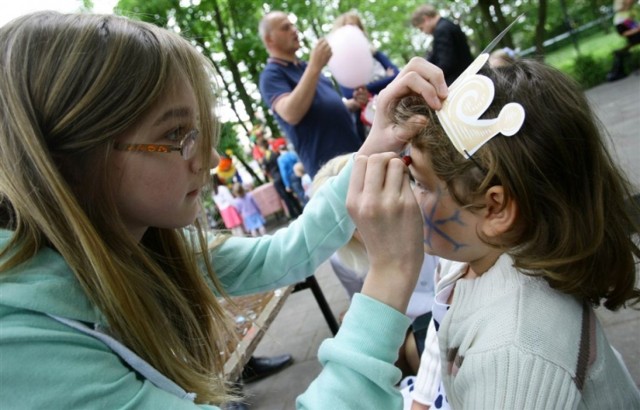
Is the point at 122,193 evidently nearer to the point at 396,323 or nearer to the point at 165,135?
the point at 165,135

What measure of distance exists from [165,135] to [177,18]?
1304cm

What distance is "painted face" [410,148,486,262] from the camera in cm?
136

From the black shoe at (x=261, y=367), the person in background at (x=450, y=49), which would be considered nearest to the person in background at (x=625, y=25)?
the person in background at (x=450, y=49)

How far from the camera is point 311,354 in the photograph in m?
3.65

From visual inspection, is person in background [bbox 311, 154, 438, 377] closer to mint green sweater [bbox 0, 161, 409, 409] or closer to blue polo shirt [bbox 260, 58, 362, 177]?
blue polo shirt [bbox 260, 58, 362, 177]

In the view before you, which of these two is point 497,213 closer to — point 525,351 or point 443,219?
point 443,219

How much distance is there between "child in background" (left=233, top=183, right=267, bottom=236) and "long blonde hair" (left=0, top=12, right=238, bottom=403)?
8.89 meters

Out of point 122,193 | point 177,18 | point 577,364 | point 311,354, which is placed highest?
point 177,18

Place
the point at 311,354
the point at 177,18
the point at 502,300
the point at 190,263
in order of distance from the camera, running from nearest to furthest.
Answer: the point at 502,300
the point at 190,263
the point at 311,354
the point at 177,18

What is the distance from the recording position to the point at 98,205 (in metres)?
1.13

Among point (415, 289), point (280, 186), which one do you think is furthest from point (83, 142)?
point (280, 186)

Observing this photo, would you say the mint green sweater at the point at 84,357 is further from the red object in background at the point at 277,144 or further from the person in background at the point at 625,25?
the person in background at the point at 625,25

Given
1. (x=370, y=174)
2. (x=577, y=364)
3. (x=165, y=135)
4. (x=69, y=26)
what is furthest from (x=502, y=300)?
(x=69, y=26)

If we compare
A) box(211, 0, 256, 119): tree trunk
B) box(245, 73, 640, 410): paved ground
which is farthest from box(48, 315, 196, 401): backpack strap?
box(211, 0, 256, 119): tree trunk
